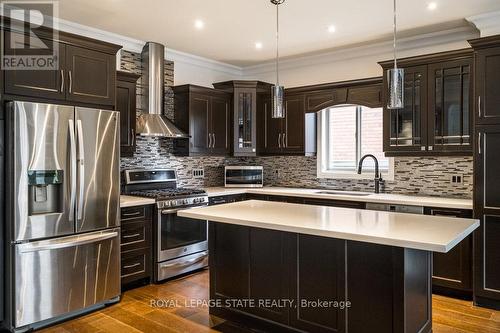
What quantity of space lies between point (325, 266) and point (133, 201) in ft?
7.16

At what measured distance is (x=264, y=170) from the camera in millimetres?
6148

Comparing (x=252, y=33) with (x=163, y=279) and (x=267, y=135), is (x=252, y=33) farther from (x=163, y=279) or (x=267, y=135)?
(x=163, y=279)

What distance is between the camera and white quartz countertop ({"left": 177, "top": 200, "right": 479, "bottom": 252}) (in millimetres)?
2158

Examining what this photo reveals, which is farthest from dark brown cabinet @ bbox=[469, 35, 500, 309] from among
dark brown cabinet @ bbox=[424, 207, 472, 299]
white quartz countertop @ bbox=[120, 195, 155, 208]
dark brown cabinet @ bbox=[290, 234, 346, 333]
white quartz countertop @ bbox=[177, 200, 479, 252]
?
white quartz countertop @ bbox=[120, 195, 155, 208]

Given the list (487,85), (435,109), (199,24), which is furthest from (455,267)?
(199,24)

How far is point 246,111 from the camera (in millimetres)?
5590

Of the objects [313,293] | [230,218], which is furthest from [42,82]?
[313,293]

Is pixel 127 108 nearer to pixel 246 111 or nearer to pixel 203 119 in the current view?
pixel 203 119

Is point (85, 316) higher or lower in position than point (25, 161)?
lower

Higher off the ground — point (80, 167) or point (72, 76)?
point (72, 76)

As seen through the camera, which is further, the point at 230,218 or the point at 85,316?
the point at 85,316

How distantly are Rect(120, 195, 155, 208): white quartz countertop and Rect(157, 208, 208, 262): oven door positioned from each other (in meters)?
0.17

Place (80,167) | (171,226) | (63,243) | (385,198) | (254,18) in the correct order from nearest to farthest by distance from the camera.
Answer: (63,243) → (80,167) → (254,18) → (385,198) → (171,226)

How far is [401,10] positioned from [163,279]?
370 cm
